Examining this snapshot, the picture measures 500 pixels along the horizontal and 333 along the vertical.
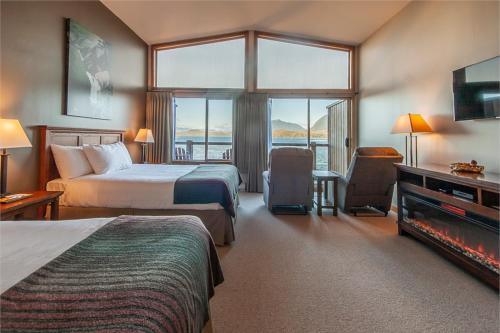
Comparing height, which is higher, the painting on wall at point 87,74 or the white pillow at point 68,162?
the painting on wall at point 87,74

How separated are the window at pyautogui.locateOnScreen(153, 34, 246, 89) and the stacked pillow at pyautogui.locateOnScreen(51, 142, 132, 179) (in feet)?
9.94

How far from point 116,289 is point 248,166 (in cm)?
521

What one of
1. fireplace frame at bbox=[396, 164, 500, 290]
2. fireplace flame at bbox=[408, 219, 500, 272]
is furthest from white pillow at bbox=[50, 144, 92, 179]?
fireplace flame at bbox=[408, 219, 500, 272]

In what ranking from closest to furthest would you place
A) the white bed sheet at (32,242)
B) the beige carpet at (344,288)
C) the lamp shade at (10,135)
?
the white bed sheet at (32,242), the beige carpet at (344,288), the lamp shade at (10,135)

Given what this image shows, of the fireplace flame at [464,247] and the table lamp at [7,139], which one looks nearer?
the fireplace flame at [464,247]

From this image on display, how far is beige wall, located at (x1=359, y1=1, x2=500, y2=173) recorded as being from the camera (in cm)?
273

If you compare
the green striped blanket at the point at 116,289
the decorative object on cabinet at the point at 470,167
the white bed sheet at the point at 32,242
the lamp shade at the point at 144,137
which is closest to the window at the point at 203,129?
the lamp shade at the point at 144,137

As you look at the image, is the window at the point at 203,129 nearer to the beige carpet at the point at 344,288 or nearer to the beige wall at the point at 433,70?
the beige wall at the point at 433,70

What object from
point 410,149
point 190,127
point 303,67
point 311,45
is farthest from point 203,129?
point 410,149

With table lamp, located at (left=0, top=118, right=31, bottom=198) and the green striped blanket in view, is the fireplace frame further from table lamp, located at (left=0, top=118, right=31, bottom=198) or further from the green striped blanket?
table lamp, located at (left=0, top=118, right=31, bottom=198)

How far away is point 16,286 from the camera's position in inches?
31.1

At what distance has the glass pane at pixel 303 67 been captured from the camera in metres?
6.08

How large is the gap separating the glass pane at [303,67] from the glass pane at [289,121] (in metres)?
0.38

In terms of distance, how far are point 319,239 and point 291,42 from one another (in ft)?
16.0
